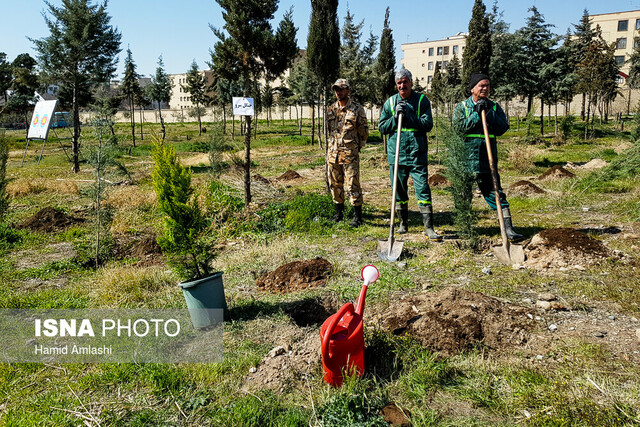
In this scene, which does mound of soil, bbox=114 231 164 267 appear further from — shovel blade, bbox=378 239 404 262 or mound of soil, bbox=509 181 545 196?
mound of soil, bbox=509 181 545 196

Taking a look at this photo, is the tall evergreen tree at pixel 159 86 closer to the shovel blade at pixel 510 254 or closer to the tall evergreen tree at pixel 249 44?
the tall evergreen tree at pixel 249 44

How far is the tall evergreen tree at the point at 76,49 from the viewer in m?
16.3

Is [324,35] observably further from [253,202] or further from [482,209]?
[482,209]

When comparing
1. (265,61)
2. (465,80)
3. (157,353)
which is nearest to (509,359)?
(157,353)

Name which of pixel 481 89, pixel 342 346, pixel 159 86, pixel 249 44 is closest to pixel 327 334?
pixel 342 346

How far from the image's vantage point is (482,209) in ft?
25.8

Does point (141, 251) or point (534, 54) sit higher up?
point (534, 54)

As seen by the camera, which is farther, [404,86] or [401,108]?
[404,86]

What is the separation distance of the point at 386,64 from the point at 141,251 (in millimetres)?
21845

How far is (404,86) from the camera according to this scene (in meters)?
5.61

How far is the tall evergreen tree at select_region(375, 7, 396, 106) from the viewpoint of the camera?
24531 millimetres

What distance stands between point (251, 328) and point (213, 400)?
3.12ft

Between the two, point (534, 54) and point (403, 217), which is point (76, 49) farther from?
point (534, 54)

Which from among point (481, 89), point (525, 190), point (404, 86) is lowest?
point (525, 190)
